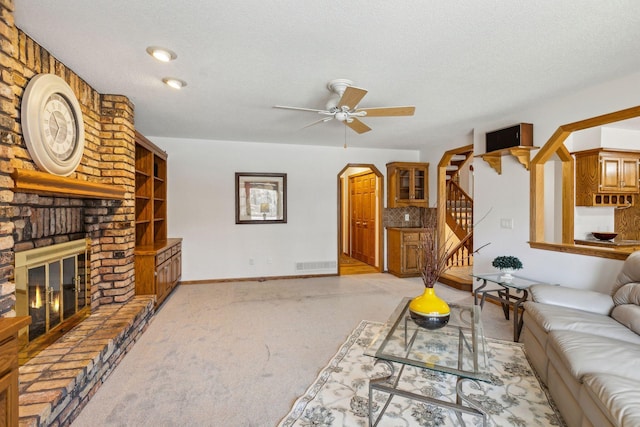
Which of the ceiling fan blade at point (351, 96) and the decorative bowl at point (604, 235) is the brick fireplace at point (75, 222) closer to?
the ceiling fan blade at point (351, 96)

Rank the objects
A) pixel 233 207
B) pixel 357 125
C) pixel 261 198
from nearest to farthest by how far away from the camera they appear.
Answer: pixel 357 125 → pixel 233 207 → pixel 261 198

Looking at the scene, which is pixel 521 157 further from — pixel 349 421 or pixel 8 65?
pixel 8 65

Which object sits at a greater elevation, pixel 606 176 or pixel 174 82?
pixel 174 82

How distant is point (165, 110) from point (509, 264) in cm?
431

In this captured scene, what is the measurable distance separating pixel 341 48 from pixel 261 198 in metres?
3.64

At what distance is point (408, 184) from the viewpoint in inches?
239

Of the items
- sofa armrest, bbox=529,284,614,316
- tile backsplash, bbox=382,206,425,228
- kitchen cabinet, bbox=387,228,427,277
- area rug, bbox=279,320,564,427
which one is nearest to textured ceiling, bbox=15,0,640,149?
→ sofa armrest, bbox=529,284,614,316

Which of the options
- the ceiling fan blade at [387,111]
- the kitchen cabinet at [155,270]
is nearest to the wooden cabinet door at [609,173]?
the ceiling fan blade at [387,111]

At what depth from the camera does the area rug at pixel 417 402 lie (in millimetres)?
1877

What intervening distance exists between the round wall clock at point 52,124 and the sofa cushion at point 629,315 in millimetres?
4241

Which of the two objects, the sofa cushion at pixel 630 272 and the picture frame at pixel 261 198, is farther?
the picture frame at pixel 261 198

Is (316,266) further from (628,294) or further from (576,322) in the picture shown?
(628,294)

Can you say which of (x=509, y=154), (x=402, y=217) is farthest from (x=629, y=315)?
(x=402, y=217)

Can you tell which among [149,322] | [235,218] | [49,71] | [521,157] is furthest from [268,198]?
[521,157]
